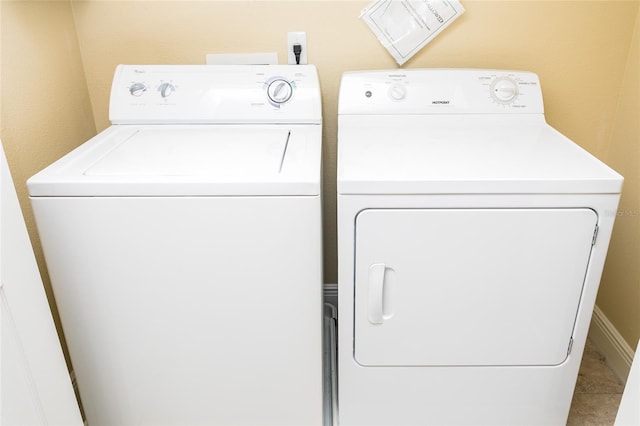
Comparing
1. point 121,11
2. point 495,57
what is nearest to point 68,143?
point 121,11

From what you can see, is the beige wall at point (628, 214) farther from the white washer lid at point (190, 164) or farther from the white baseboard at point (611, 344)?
the white washer lid at point (190, 164)

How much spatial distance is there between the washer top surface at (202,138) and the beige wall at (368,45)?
0.55 ft

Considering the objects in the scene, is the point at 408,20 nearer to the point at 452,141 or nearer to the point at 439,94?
the point at 439,94

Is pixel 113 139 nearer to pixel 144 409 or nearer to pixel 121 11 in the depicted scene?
pixel 121 11

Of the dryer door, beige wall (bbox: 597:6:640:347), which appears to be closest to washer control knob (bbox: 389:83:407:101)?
the dryer door

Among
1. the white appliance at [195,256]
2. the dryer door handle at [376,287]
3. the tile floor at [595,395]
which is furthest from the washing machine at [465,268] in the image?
the tile floor at [595,395]

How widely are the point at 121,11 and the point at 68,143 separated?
47cm

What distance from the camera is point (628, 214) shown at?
1.71 metres

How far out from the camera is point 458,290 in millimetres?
1249

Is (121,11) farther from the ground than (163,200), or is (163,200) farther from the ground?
(121,11)

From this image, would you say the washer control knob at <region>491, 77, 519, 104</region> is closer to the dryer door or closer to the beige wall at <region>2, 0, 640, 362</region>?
the beige wall at <region>2, 0, 640, 362</region>

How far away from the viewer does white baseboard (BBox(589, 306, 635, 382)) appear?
5.63 feet

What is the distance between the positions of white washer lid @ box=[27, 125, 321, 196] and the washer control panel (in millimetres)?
58

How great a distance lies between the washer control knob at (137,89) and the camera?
62.3 inches
